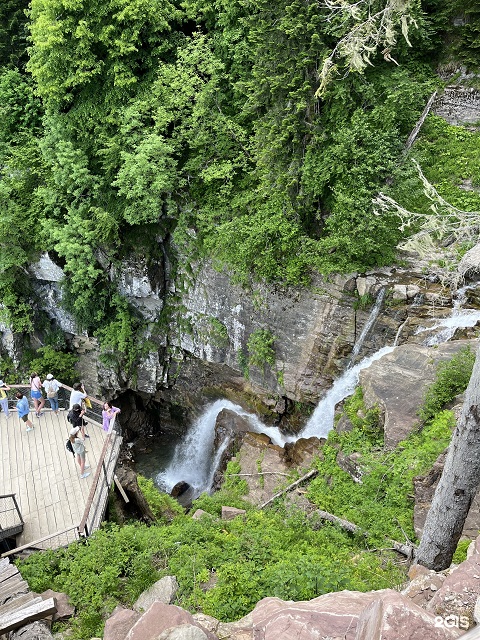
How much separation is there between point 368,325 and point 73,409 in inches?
318

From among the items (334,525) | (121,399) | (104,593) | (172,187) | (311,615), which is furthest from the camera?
(121,399)

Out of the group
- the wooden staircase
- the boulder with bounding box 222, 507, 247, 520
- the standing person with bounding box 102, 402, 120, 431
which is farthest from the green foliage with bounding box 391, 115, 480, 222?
the wooden staircase

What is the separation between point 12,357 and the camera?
1828cm

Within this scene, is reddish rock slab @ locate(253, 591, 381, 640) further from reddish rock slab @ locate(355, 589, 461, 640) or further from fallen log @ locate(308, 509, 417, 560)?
fallen log @ locate(308, 509, 417, 560)

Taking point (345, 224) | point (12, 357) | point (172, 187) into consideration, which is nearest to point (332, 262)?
point (345, 224)

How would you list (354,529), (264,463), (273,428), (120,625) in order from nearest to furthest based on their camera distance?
(120,625) < (354,529) < (264,463) < (273,428)

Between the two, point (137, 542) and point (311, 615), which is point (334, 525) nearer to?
point (137, 542)

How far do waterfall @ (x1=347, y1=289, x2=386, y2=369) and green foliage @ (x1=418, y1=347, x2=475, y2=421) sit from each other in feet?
9.95

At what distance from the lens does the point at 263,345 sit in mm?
14492

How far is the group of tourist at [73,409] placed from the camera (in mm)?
10320

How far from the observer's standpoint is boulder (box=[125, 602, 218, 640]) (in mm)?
4035

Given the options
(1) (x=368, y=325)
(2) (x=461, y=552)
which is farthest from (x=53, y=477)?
(1) (x=368, y=325)

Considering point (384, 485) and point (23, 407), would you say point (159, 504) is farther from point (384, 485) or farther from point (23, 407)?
point (384, 485)

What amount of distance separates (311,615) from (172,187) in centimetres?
1345
